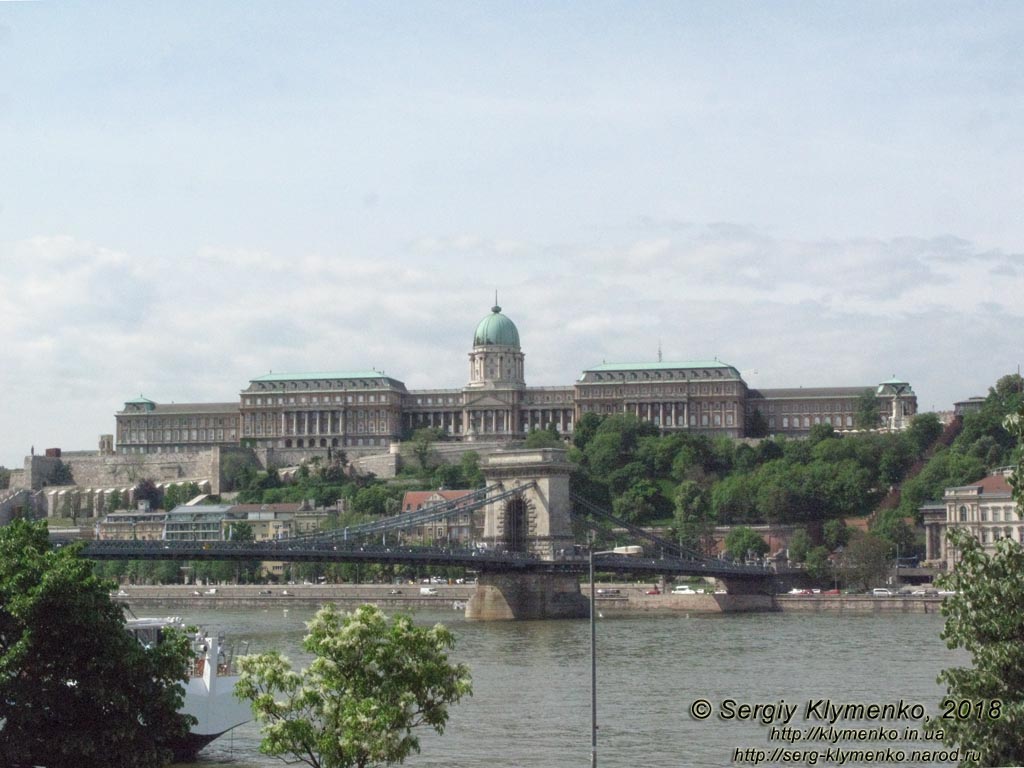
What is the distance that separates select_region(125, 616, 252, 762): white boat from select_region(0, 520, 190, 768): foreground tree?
7.18 metres

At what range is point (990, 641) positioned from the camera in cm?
2023

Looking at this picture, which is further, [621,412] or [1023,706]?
[621,412]

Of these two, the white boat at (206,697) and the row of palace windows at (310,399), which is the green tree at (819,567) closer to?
the white boat at (206,697)

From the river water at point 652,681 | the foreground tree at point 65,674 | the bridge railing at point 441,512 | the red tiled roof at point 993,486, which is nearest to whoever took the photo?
the foreground tree at point 65,674

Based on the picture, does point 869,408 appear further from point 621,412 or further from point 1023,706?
point 1023,706

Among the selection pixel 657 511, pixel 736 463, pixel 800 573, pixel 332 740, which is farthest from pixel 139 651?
pixel 736 463

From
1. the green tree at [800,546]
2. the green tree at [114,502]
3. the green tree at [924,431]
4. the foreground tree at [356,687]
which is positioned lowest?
the foreground tree at [356,687]

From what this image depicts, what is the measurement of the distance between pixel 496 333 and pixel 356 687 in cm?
13123

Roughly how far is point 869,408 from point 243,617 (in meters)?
73.4

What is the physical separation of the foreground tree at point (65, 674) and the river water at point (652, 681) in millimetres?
6832

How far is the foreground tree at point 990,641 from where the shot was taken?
19.5 metres

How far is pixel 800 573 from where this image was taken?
90.2 metres

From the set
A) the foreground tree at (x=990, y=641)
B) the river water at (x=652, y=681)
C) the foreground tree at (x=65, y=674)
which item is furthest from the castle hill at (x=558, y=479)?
the foreground tree at (x=990, y=641)

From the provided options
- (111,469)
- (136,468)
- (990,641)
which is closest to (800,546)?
(136,468)
